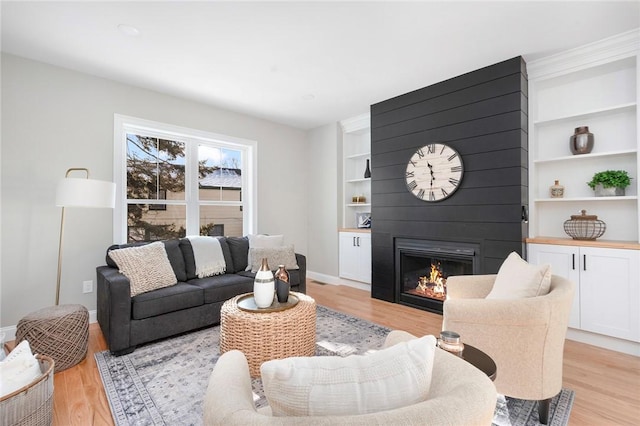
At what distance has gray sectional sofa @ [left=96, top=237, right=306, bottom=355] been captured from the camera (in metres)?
2.40


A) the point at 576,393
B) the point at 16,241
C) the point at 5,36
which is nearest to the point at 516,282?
the point at 576,393

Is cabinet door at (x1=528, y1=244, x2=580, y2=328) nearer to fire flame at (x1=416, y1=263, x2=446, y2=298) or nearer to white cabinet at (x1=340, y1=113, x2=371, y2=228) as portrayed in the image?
fire flame at (x1=416, y1=263, x2=446, y2=298)

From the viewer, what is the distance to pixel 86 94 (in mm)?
3145

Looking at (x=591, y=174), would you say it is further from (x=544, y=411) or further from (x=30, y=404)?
(x=30, y=404)

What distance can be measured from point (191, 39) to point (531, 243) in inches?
141

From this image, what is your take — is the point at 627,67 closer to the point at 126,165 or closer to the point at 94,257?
→ the point at 126,165

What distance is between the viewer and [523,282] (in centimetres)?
174

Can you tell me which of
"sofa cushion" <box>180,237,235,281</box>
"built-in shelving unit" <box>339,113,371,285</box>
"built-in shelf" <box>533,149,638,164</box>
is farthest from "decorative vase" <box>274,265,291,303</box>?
"built-in shelf" <box>533,149,638,164</box>

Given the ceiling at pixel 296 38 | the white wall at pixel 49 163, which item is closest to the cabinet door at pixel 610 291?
the ceiling at pixel 296 38

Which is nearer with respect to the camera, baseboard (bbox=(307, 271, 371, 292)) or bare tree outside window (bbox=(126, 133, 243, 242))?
bare tree outside window (bbox=(126, 133, 243, 242))

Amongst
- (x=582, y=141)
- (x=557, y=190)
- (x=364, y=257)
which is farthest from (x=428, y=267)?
(x=582, y=141)

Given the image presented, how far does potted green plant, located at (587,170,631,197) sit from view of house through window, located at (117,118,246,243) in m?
→ 4.16

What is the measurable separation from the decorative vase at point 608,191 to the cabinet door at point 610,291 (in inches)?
21.1

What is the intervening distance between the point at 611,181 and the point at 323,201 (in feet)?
11.3
